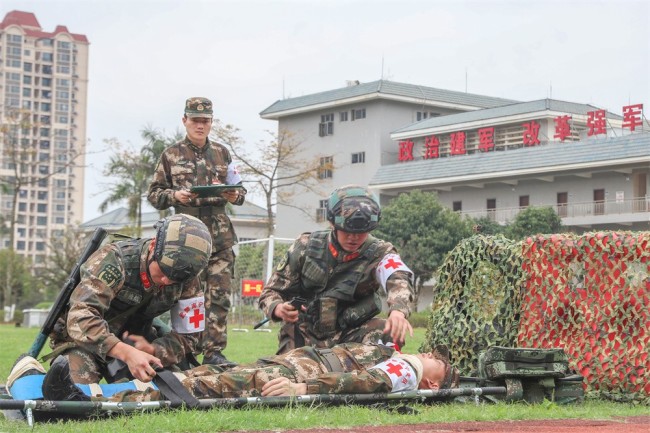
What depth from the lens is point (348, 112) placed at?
84.4 m

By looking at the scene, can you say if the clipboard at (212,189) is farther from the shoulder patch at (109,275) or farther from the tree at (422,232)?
the tree at (422,232)

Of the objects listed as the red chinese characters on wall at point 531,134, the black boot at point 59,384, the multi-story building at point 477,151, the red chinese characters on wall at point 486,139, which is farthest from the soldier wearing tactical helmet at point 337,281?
the red chinese characters on wall at point 486,139

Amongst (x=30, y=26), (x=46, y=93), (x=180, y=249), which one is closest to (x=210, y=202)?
(x=180, y=249)

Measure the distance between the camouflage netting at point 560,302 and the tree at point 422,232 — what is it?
51.0 m

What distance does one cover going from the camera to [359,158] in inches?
3241

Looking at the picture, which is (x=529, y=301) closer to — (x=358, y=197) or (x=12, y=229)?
(x=358, y=197)

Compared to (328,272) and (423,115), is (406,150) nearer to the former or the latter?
(423,115)

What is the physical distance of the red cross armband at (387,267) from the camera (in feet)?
29.7

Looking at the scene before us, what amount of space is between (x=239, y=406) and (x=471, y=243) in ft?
14.1

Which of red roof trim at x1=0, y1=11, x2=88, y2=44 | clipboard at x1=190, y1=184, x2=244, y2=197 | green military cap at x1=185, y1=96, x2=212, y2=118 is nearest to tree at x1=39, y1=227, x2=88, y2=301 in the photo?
green military cap at x1=185, y1=96, x2=212, y2=118

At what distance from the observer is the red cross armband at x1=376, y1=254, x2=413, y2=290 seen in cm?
905

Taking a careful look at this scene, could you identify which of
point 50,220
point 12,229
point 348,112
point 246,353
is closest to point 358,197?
point 246,353

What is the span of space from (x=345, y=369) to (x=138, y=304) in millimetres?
1562

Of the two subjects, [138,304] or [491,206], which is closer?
[138,304]
